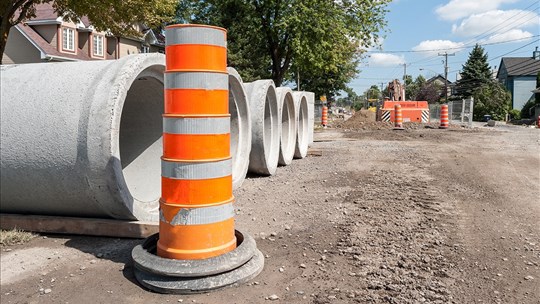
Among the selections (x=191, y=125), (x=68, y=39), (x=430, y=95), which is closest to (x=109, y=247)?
(x=191, y=125)

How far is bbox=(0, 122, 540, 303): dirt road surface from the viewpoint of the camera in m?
3.44

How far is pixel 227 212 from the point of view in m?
3.84

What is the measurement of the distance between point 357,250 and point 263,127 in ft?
13.4

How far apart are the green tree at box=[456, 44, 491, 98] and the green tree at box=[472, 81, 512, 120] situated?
808 cm

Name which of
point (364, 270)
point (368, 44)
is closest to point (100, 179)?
point (364, 270)

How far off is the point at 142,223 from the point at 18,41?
90.2 ft

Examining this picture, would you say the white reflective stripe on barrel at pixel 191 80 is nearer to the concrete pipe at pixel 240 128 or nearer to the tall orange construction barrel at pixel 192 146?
the tall orange construction barrel at pixel 192 146

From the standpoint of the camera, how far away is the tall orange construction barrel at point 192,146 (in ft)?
11.9

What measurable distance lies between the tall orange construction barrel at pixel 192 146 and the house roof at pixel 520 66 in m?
68.5

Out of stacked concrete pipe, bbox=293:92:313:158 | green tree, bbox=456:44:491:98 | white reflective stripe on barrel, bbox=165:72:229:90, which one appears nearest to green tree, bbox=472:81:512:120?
green tree, bbox=456:44:491:98

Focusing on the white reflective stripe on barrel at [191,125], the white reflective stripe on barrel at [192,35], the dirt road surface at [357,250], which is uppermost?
the white reflective stripe on barrel at [192,35]

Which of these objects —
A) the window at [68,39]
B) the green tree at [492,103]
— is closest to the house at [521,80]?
the green tree at [492,103]

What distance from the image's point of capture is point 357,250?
4391 mm

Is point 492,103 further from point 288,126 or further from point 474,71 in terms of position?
point 288,126
